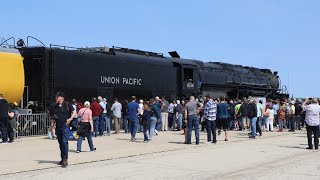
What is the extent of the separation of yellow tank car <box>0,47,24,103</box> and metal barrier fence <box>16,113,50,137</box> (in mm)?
816

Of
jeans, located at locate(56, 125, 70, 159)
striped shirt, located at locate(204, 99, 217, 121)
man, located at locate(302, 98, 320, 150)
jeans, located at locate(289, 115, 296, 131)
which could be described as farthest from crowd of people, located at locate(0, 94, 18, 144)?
jeans, located at locate(289, 115, 296, 131)

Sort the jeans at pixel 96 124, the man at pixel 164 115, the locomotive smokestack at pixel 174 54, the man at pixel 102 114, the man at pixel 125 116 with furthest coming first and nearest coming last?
1. the locomotive smokestack at pixel 174 54
2. the man at pixel 164 115
3. the man at pixel 125 116
4. the man at pixel 102 114
5. the jeans at pixel 96 124

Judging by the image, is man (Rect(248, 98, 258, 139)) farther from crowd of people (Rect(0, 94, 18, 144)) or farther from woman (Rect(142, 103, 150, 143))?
crowd of people (Rect(0, 94, 18, 144))

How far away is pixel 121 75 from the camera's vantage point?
2188 centimetres

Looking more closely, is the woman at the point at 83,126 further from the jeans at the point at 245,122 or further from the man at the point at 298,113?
the man at the point at 298,113

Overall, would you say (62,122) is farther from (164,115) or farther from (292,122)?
(292,122)

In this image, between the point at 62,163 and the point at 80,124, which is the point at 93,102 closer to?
the point at 80,124

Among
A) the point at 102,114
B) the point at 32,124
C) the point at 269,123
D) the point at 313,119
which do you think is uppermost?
the point at 102,114

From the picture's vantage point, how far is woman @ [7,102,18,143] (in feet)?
52.6

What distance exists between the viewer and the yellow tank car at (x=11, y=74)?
53.5ft

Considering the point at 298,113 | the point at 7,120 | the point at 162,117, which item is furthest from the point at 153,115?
the point at 298,113

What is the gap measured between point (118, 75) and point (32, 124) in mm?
5288

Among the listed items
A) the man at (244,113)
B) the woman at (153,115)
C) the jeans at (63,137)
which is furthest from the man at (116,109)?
the jeans at (63,137)

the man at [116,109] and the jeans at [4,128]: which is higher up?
the man at [116,109]
